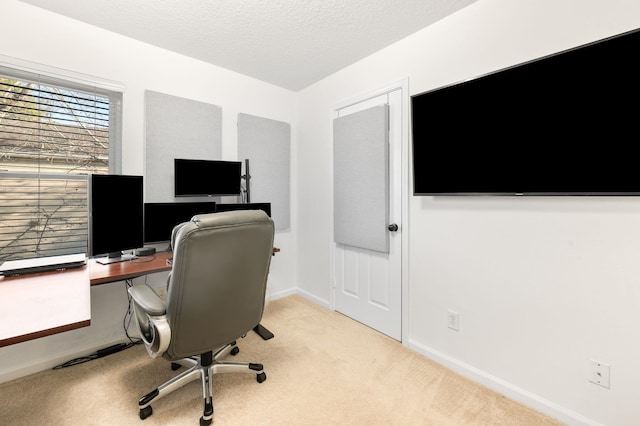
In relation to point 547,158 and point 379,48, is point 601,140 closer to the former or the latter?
point 547,158

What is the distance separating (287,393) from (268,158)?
243cm

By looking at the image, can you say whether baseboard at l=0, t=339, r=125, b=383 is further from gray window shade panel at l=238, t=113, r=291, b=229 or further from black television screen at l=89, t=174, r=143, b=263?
gray window shade panel at l=238, t=113, r=291, b=229

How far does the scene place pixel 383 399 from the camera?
1.77m

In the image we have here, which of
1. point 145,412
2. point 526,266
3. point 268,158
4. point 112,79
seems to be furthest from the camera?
point 268,158

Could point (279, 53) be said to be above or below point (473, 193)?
above

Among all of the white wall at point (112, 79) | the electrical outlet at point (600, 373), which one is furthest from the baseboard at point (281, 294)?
the electrical outlet at point (600, 373)

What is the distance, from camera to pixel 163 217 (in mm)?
2441

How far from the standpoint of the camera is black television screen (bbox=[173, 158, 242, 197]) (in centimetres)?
257

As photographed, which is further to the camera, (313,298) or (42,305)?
(313,298)

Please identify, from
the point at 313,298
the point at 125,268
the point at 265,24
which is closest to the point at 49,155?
the point at 125,268

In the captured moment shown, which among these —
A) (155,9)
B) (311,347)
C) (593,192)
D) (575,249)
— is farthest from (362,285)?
(155,9)

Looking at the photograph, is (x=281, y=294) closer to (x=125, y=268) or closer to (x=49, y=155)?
(x=125, y=268)

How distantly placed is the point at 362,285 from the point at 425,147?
1487 millimetres

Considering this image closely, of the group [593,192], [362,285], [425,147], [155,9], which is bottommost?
[362,285]
